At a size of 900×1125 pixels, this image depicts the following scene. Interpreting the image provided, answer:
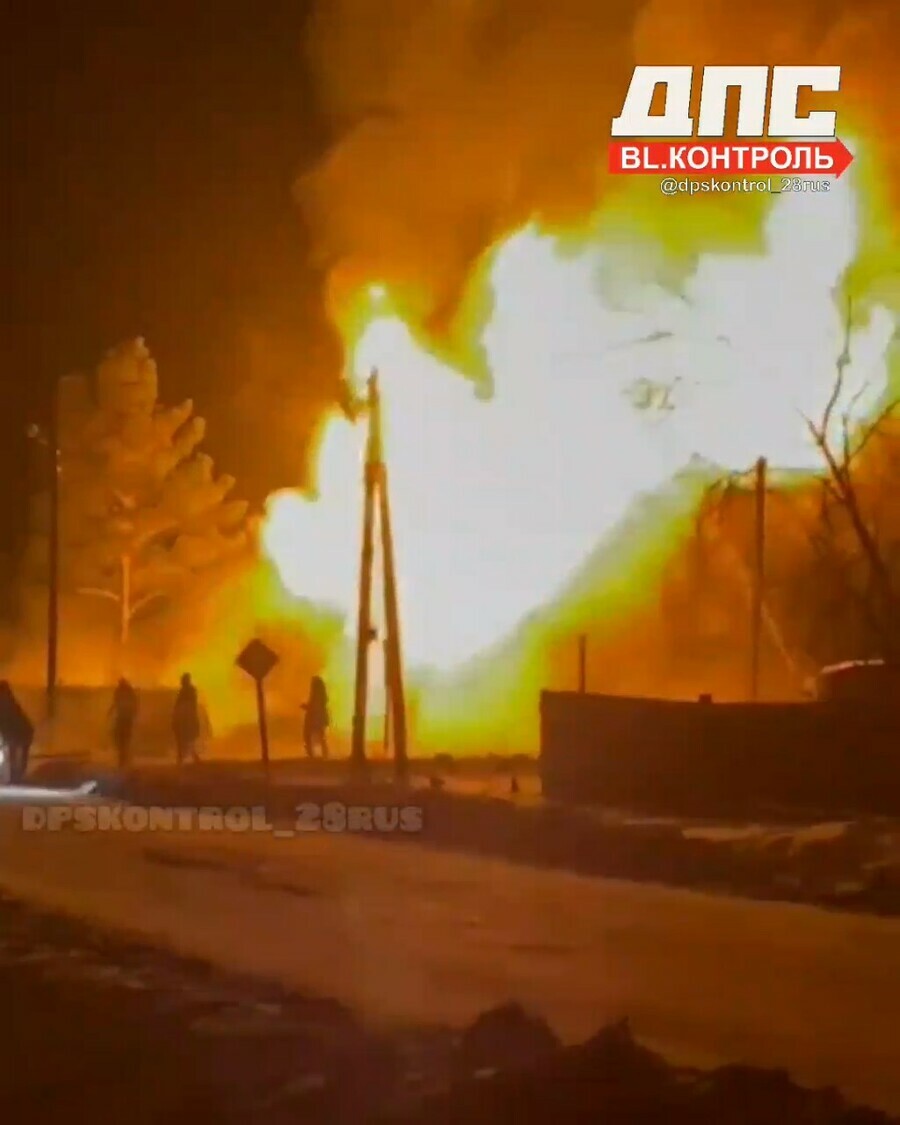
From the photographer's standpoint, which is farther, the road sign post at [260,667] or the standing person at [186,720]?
the standing person at [186,720]

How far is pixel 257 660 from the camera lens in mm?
6293

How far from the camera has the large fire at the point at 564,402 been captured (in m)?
6.38

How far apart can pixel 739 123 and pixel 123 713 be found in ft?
12.4

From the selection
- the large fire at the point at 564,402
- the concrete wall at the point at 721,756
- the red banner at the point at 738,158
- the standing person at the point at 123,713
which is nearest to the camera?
the red banner at the point at 738,158

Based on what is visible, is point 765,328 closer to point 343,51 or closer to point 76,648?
point 343,51

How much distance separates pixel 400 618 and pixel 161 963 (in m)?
2.30

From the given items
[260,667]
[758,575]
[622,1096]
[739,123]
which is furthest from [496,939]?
[758,575]

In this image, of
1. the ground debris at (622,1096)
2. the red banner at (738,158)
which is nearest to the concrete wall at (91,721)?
the ground debris at (622,1096)

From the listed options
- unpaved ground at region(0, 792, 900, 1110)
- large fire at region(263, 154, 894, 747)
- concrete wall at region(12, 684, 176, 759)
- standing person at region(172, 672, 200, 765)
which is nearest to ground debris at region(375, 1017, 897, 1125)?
unpaved ground at region(0, 792, 900, 1110)

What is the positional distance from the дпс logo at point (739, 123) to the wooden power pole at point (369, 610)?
5.27 ft

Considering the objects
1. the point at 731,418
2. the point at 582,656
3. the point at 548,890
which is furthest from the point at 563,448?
the point at 548,890

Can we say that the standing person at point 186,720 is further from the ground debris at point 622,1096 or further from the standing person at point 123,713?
the ground debris at point 622,1096

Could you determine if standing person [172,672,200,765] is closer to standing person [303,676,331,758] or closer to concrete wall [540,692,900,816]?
standing person [303,676,331,758]

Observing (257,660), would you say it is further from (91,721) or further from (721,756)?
(721,756)
